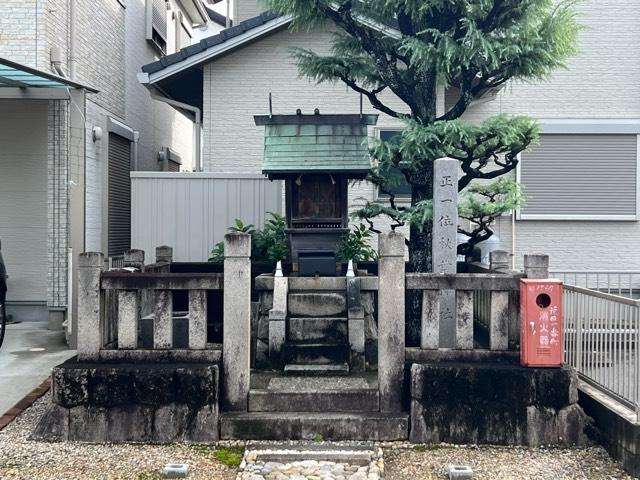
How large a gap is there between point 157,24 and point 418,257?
12.7 metres

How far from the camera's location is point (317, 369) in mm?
6848

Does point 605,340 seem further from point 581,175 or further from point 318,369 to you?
point 581,175

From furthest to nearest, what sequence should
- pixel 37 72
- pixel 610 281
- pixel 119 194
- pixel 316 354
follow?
pixel 119 194, pixel 610 281, pixel 37 72, pixel 316 354

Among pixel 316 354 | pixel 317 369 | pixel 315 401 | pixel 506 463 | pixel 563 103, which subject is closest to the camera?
pixel 506 463

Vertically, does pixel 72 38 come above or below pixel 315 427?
above

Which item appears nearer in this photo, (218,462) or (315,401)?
(218,462)

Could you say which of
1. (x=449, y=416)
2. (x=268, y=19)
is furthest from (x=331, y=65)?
(x=449, y=416)

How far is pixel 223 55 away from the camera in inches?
494

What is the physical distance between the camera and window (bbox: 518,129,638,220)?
13.2 meters

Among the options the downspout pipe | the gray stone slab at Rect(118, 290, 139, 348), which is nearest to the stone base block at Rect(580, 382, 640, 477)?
the gray stone slab at Rect(118, 290, 139, 348)

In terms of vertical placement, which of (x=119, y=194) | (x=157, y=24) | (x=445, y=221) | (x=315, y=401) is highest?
(x=157, y=24)

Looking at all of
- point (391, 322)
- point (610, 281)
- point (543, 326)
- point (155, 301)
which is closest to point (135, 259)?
point (155, 301)

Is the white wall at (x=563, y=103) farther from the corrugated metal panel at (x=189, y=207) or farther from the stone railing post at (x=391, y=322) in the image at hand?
the stone railing post at (x=391, y=322)

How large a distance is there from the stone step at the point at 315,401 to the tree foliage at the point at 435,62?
2815 mm
